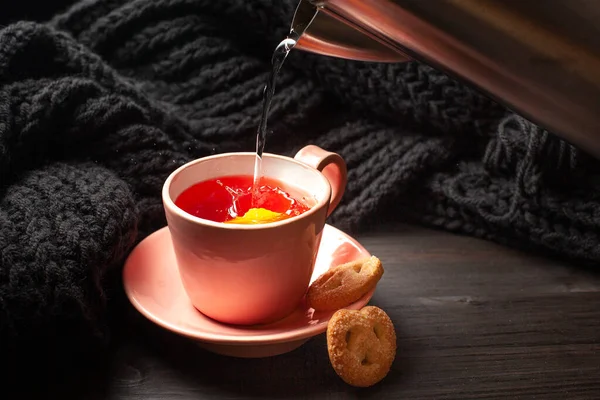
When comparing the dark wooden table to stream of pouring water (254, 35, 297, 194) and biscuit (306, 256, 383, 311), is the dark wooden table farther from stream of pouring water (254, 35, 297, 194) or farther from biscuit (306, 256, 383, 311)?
stream of pouring water (254, 35, 297, 194)

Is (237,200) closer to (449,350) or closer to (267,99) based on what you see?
(267,99)

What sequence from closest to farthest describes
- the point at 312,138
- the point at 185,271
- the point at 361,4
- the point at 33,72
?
the point at 361,4, the point at 185,271, the point at 33,72, the point at 312,138

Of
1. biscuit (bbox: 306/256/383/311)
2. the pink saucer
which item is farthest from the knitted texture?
biscuit (bbox: 306/256/383/311)

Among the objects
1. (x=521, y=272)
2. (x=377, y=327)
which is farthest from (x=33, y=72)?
(x=521, y=272)

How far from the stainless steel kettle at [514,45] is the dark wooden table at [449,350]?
0.19 m

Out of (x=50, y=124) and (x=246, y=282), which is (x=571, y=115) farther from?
(x=50, y=124)

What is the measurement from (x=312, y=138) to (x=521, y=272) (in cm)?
28

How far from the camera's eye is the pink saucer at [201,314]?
49 cm

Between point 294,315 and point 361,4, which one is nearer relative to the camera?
point 361,4

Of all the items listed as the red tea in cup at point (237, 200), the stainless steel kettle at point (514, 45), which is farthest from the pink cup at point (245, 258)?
the stainless steel kettle at point (514, 45)

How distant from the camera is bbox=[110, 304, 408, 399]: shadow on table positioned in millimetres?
482

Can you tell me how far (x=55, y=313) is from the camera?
1.54 feet

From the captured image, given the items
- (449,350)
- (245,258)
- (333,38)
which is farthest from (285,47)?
(449,350)

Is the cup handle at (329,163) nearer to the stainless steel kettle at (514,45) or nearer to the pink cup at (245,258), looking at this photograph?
the pink cup at (245,258)
